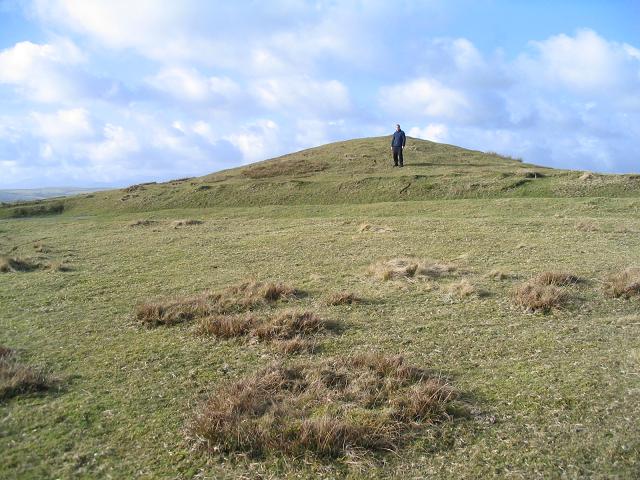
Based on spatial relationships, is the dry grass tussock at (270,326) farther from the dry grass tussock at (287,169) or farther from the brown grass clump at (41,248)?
the dry grass tussock at (287,169)

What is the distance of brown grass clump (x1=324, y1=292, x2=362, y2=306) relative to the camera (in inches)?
496

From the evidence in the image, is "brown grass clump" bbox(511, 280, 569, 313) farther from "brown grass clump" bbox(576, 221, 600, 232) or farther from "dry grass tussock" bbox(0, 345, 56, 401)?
"brown grass clump" bbox(576, 221, 600, 232)

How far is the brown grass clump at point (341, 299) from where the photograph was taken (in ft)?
41.3

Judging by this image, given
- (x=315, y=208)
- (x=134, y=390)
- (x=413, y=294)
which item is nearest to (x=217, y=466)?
(x=134, y=390)

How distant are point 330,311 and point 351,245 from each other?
28.7ft

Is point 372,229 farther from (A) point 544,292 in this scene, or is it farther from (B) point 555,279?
(A) point 544,292

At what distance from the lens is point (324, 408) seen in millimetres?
7297

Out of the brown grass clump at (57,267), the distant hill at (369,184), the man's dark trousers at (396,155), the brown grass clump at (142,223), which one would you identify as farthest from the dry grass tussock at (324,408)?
the man's dark trousers at (396,155)

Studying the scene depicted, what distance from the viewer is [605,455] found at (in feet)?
20.0

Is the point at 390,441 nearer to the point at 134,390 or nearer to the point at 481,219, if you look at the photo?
Result: the point at 134,390

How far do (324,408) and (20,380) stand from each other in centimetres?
484

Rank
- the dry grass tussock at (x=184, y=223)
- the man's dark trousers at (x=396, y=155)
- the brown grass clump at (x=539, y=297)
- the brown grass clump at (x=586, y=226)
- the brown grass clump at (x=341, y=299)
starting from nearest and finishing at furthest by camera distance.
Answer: the brown grass clump at (x=539, y=297) < the brown grass clump at (x=341, y=299) < the brown grass clump at (x=586, y=226) < the dry grass tussock at (x=184, y=223) < the man's dark trousers at (x=396, y=155)

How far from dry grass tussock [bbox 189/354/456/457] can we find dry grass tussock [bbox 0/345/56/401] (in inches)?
113

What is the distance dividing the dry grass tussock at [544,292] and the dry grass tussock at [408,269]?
261cm
